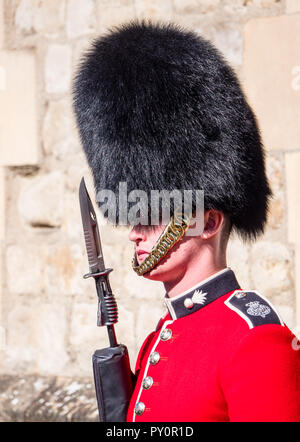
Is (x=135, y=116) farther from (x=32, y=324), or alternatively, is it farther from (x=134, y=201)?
(x=32, y=324)

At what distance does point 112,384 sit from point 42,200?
185 centimetres

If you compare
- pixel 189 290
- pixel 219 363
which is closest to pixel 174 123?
pixel 189 290

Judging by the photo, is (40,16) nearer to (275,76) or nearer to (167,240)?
(275,76)

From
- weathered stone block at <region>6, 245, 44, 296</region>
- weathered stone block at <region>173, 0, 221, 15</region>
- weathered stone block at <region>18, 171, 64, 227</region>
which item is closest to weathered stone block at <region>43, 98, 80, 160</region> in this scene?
weathered stone block at <region>18, 171, 64, 227</region>

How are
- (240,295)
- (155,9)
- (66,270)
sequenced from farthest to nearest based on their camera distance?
(66,270)
(155,9)
(240,295)

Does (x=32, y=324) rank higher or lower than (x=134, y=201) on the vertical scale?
lower

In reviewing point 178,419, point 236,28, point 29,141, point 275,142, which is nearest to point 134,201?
point 178,419

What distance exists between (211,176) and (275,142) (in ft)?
4.19

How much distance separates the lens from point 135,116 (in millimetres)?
2033

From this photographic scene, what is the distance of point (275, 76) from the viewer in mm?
3158

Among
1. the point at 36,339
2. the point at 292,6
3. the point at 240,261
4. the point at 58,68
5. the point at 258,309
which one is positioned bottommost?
the point at 36,339

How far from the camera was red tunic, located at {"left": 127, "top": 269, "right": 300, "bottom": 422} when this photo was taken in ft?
5.04

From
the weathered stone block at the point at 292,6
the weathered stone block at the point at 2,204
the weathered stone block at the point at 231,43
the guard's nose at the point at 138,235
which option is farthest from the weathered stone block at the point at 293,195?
the weathered stone block at the point at 2,204

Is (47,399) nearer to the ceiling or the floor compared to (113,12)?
nearer to the floor
